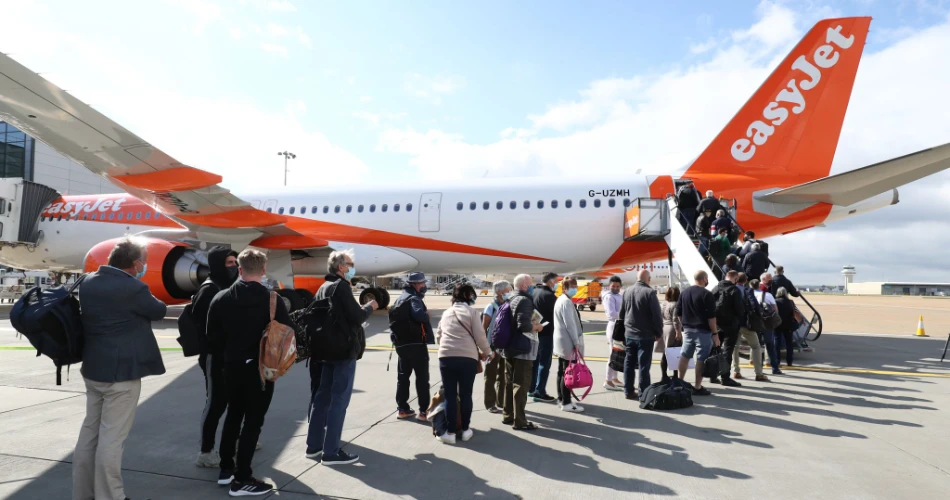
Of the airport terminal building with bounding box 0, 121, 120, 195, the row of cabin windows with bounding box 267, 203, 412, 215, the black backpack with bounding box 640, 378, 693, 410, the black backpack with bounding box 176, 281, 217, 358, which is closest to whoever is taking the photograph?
the black backpack with bounding box 176, 281, 217, 358

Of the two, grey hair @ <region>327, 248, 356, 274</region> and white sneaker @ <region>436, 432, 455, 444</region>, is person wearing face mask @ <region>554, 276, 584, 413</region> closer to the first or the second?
white sneaker @ <region>436, 432, 455, 444</region>

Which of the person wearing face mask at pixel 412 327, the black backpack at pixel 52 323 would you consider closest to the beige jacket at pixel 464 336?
the person wearing face mask at pixel 412 327

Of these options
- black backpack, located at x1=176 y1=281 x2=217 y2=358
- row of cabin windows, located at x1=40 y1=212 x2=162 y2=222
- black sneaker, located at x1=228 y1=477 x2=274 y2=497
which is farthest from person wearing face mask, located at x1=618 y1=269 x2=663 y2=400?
row of cabin windows, located at x1=40 y1=212 x2=162 y2=222

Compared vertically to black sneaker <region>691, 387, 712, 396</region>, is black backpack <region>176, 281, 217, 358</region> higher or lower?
higher

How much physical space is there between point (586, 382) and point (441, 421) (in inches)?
65.0

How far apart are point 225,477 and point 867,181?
11.2m

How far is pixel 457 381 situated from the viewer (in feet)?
14.6

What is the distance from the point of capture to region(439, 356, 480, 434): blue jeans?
14.3 ft

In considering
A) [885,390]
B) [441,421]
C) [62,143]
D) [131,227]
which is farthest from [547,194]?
[131,227]

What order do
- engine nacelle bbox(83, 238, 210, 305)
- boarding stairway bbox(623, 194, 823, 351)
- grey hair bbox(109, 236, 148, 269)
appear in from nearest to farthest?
grey hair bbox(109, 236, 148, 269) < boarding stairway bbox(623, 194, 823, 351) < engine nacelle bbox(83, 238, 210, 305)

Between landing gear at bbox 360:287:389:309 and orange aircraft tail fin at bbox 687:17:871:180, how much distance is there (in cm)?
988

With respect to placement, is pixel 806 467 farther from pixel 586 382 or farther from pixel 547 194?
pixel 547 194

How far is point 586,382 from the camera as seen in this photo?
5.22 m

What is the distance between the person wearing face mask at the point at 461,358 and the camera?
4352 millimetres
